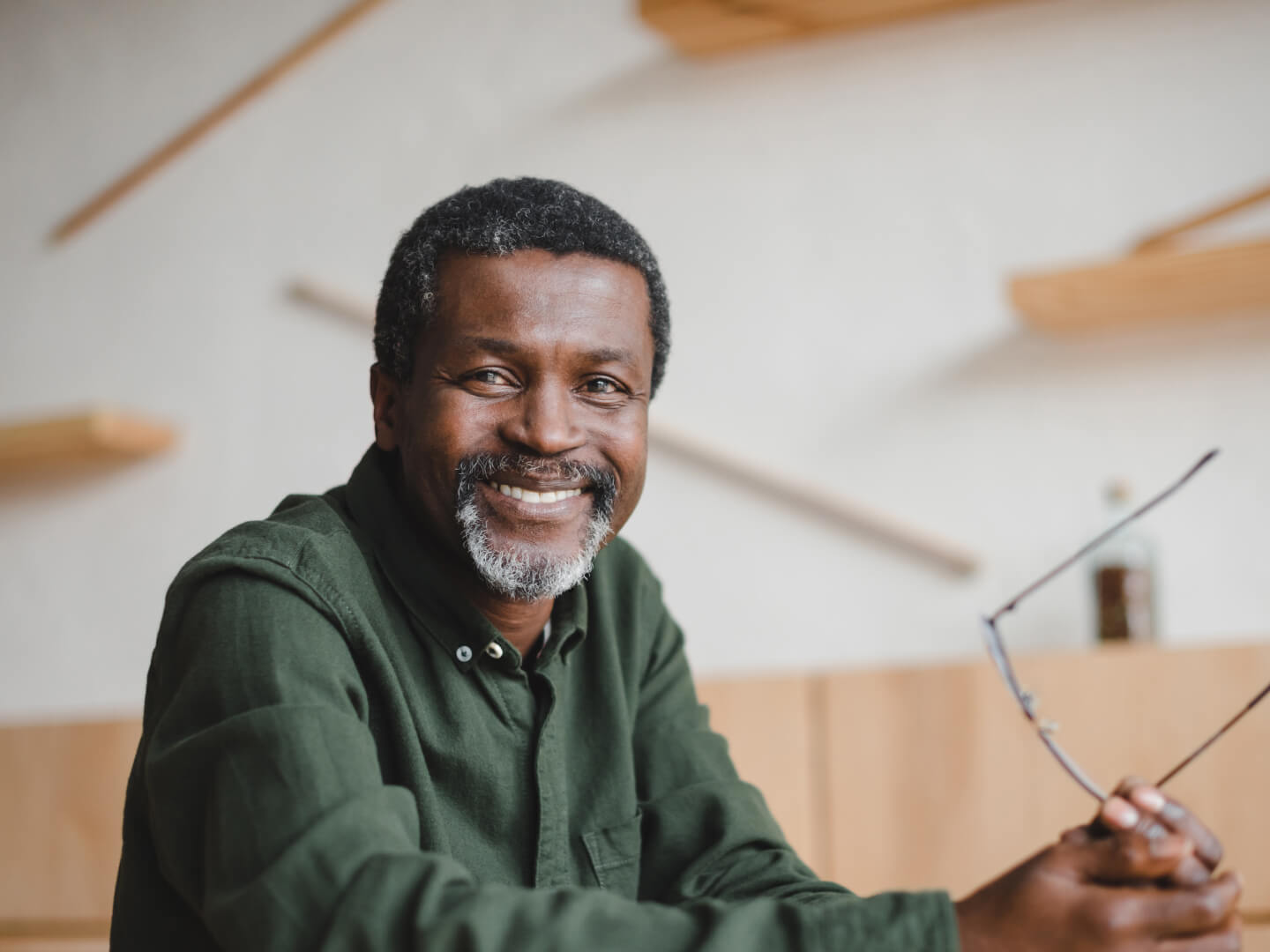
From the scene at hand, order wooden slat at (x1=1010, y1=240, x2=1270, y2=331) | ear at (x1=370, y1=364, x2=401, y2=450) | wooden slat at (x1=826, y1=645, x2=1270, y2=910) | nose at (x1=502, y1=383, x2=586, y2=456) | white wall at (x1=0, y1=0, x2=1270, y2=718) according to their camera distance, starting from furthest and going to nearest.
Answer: white wall at (x1=0, y1=0, x2=1270, y2=718), wooden slat at (x1=1010, y1=240, x2=1270, y2=331), wooden slat at (x1=826, y1=645, x2=1270, y2=910), ear at (x1=370, y1=364, x2=401, y2=450), nose at (x1=502, y1=383, x2=586, y2=456)

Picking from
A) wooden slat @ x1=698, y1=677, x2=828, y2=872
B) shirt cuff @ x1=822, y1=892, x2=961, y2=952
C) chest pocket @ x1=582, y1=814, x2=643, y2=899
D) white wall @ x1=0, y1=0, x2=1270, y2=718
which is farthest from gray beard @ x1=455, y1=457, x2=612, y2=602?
white wall @ x1=0, y1=0, x2=1270, y2=718

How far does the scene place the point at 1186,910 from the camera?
71 cm

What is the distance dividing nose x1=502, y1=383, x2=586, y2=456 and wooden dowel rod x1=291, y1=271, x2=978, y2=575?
1273 millimetres

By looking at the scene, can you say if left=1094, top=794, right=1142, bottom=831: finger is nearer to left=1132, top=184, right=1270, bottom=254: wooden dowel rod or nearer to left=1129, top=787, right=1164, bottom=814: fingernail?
left=1129, top=787, right=1164, bottom=814: fingernail

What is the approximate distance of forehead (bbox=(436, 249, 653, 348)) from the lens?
1036mm

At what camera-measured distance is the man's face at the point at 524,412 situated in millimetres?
1034

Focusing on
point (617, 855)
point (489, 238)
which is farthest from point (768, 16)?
point (617, 855)

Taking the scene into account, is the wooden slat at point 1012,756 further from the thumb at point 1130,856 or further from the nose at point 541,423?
the thumb at point 1130,856

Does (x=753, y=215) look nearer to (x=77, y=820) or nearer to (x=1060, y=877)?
(x=77, y=820)

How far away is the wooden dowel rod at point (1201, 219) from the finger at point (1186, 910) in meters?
1.53

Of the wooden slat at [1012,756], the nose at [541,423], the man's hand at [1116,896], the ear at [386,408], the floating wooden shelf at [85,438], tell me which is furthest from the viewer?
the floating wooden shelf at [85,438]

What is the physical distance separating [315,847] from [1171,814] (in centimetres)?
48

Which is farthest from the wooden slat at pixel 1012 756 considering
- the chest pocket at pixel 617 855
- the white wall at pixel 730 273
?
the chest pocket at pixel 617 855

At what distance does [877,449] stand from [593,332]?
4.33ft
